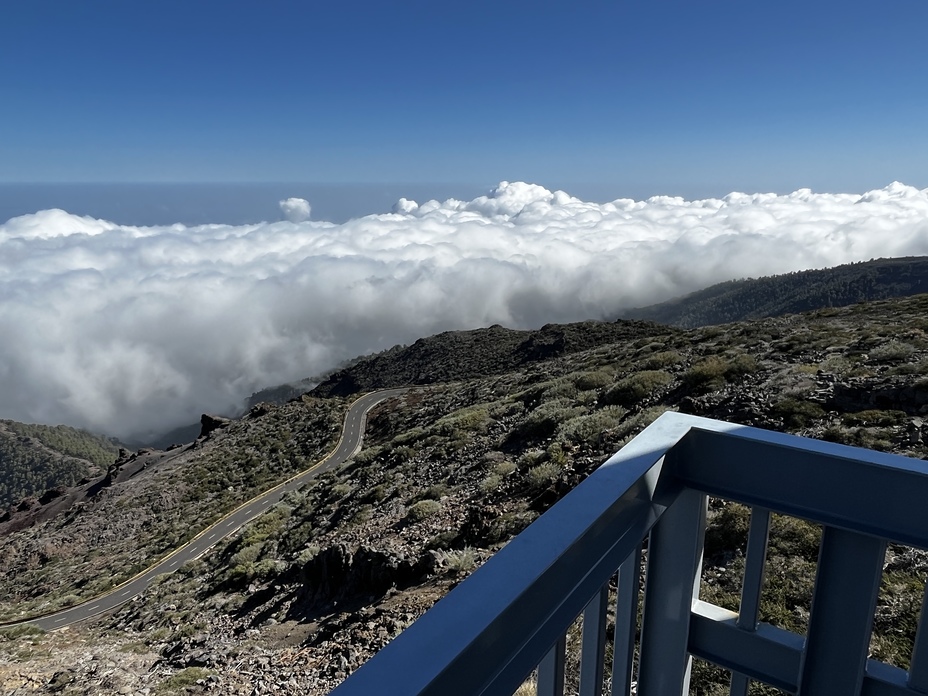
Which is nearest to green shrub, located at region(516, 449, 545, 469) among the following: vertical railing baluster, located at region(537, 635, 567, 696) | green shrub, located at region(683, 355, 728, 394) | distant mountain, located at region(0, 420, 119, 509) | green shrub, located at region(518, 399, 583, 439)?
green shrub, located at region(518, 399, 583, 439)

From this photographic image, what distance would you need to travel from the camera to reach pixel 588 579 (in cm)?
136

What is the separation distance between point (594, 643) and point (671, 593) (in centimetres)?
49

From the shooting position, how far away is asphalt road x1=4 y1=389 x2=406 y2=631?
870 inches

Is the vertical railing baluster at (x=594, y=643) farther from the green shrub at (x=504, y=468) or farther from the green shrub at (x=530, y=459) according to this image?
the green shrub at (x=504, y=468)

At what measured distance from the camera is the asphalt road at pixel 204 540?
72.5ft

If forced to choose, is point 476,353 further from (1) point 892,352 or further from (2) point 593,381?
(1) point 892,352

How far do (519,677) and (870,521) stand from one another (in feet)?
4.15

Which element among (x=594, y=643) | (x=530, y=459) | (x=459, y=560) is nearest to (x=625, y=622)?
(x=594, y=643)

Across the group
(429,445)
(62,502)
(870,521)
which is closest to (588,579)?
(870,521)

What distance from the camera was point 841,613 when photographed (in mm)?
1857

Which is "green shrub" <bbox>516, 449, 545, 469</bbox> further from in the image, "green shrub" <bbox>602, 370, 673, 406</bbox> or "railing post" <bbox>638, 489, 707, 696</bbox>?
"railing post" <bbox>638, 489, 707, 696</bbox>

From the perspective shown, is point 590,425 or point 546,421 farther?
point 546,421

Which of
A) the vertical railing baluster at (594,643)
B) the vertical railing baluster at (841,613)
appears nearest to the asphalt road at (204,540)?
the vertical railing baluster at (594,643)

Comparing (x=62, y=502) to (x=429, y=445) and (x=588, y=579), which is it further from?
(x=588, y=579)
